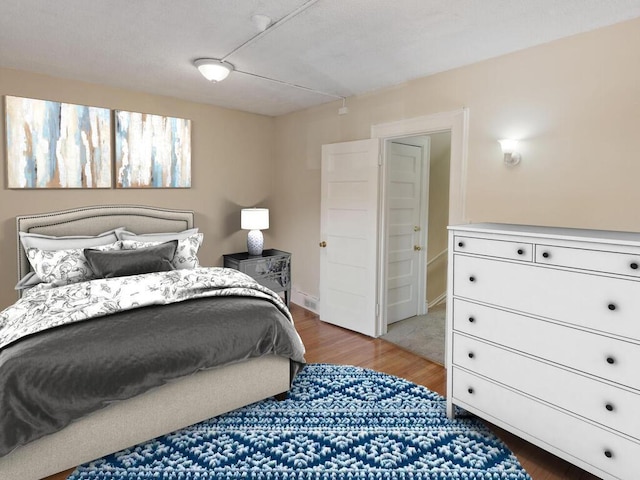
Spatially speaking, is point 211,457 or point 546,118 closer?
point 211,457

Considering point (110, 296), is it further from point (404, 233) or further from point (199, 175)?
point (404, 233)

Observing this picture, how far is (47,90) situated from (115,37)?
145 centimetres

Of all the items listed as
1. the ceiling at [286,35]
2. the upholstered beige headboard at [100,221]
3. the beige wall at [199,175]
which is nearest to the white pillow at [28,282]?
the upholstered beige headboard at [100,221]

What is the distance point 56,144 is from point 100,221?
2.58 ft

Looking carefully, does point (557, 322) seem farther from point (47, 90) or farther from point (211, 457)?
point (47, 90)

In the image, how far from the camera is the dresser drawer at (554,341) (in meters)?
1.81

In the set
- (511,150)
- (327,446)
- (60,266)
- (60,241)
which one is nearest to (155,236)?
(60,241)

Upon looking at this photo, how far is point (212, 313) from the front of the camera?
2520 millimetres

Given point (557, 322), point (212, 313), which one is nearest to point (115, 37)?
point (212, 313)

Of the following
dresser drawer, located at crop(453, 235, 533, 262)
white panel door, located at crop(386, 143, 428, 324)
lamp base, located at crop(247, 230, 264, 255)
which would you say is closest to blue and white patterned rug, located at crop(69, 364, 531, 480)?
dresser drawer, located at crop(453, 235, 533, 262)

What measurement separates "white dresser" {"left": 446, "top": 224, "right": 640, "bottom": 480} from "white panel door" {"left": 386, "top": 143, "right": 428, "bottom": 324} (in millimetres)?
1748

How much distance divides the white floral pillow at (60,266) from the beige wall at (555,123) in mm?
2981

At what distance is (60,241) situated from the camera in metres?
3.49

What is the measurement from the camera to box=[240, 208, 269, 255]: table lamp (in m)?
4.64
